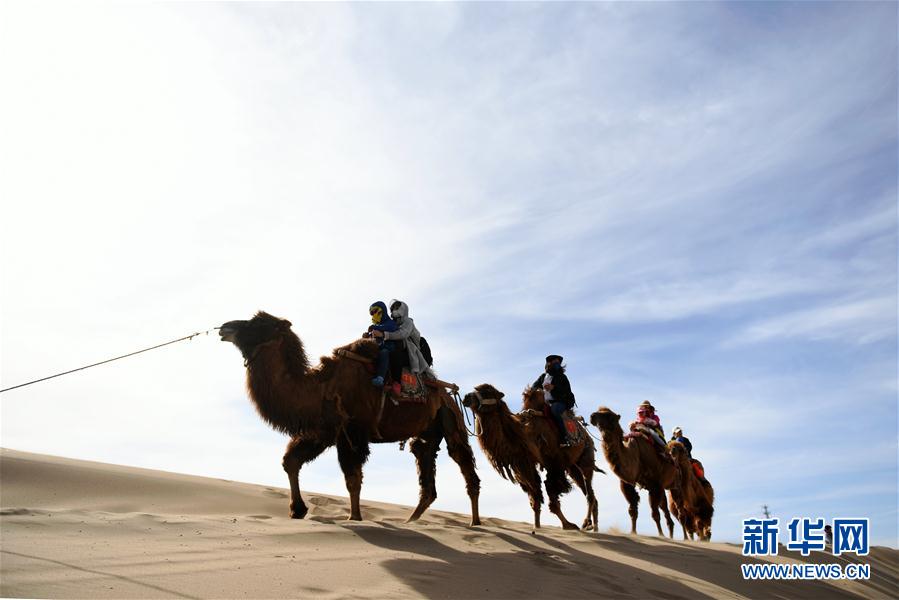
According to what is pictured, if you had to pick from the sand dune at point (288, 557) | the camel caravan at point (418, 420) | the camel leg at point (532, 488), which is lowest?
the sand dune at point (288, 557)

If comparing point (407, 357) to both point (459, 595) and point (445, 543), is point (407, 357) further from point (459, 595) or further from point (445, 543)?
point (459, 595)

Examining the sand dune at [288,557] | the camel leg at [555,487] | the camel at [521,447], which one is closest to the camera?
the sand dune at [288,557]

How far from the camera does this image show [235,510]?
11.1 metres

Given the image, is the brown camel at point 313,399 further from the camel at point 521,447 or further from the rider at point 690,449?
the rider at point 690,449

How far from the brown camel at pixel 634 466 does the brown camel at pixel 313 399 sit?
22.4ft

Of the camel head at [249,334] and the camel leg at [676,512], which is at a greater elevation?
the camel head at [249,334]

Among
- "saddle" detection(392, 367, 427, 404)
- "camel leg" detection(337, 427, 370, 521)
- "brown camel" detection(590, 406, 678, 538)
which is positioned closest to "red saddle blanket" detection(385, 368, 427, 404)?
"saddle" detection(392, 367, 427, 404)

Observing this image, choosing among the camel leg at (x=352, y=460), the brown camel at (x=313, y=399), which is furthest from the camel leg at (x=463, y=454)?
the camel leg at (x=352, y=460)

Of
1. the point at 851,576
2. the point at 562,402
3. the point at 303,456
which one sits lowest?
the point at 851,576

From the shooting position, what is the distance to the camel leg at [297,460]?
941 centimetres

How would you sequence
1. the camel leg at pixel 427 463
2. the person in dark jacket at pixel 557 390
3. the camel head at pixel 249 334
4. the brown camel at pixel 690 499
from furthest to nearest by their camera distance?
1. the brown camel at pixel 690 499
2. the person in dark jacket at pixel 557 390
3. the camel leg at pixel 427 463
4. the camel head at pixel 249 334

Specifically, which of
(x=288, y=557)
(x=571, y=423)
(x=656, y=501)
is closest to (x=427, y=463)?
(x=571, y=423)

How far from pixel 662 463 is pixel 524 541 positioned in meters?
8.80

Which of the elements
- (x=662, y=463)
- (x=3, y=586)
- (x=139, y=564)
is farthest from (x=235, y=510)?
(x=662, y=463)
